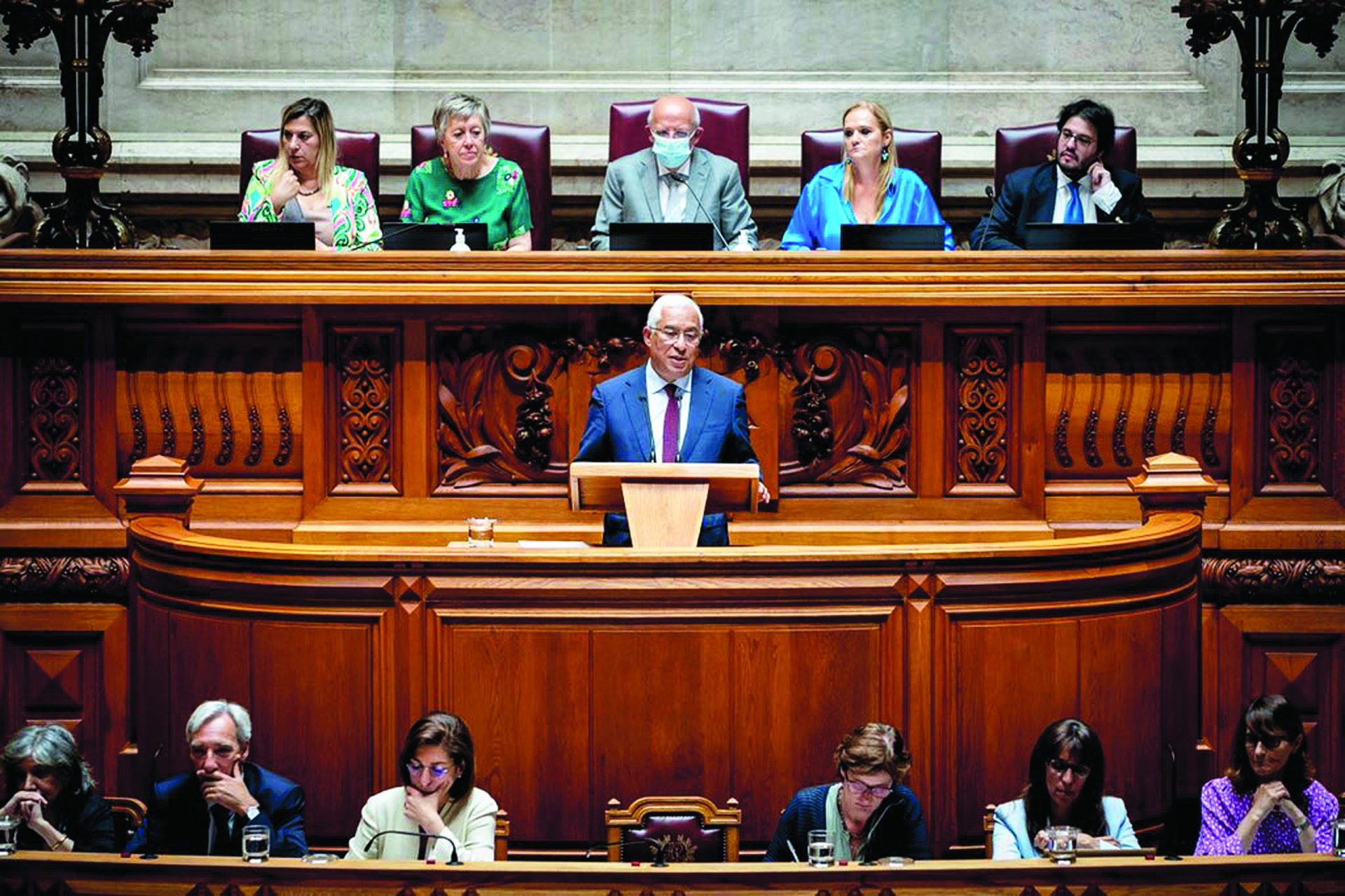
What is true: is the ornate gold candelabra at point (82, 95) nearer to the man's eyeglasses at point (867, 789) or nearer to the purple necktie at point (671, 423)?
the purple necktie at point (671, 423)

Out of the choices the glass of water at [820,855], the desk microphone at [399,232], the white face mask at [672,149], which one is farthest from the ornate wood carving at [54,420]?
the glass of water at [820,855]

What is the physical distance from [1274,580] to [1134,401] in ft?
2.37

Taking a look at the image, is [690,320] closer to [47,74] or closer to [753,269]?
[753,269]

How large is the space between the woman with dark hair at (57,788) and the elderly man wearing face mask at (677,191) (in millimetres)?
3264

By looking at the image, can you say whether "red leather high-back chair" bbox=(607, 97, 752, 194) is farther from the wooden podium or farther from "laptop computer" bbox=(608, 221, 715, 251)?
the wooden podium

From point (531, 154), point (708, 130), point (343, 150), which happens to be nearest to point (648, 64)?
point (708, 130)

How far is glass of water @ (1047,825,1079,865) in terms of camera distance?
4.43 metres

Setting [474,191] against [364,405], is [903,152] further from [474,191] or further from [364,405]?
[364,405]

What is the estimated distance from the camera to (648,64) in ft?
31.8

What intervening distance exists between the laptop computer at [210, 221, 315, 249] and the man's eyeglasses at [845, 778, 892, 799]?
2.97 m

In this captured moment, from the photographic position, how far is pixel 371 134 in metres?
8.53

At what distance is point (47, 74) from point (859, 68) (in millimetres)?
3595

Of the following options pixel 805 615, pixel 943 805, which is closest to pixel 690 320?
pixel 805 615

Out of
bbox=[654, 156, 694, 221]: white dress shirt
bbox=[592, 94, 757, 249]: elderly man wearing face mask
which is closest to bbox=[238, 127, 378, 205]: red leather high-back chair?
bbox=[592, 94, 757, 249]: elderly man wearing face mask
